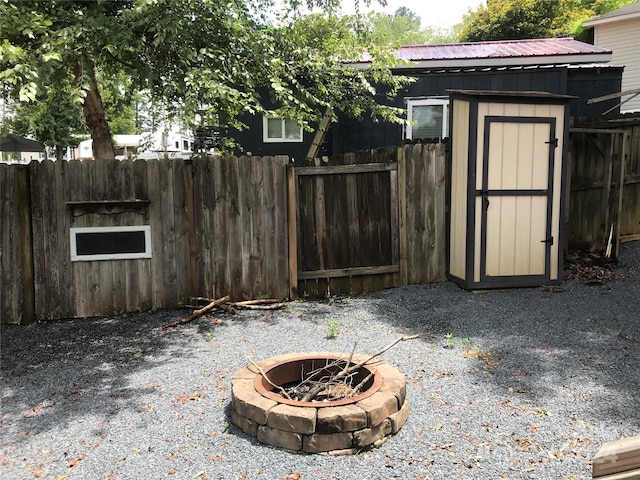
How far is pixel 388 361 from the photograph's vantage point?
472cm

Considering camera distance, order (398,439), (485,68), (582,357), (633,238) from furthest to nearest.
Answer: (485,68)
(633,238)
(582,357)
(398,439)

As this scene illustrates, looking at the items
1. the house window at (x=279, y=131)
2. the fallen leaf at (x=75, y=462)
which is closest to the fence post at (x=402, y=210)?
the fallen leaf at (x=75, y=462)

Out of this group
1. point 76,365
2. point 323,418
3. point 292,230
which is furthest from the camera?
point 292,230

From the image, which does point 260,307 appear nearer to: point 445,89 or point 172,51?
point 172,51

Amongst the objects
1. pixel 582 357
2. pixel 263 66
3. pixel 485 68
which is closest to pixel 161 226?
pixel 263 66

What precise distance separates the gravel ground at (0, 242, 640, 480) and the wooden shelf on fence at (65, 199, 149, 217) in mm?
1185

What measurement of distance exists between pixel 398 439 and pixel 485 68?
981 cm

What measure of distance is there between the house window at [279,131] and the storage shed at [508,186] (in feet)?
21.0

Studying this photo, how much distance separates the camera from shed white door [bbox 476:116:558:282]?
6.54m

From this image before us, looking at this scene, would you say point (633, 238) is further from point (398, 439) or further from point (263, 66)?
point (398, 439)

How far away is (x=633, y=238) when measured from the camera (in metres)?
8.57

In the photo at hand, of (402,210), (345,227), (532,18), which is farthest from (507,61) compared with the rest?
(532,18)

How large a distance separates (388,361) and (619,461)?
3302 mm

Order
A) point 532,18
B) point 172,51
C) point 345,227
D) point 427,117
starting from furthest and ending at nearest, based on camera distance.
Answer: point 532,18 → point 427,117 → point 345,227 → point 172,51
